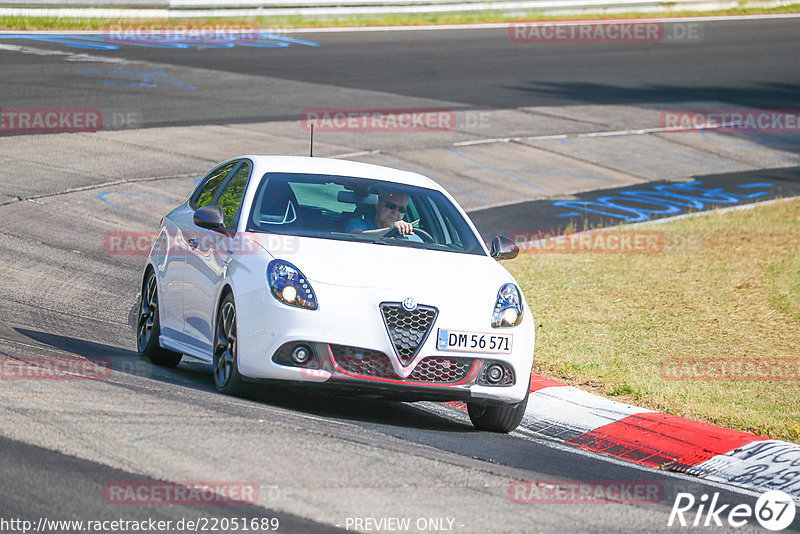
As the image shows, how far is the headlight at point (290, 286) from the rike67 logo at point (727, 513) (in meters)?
2.37

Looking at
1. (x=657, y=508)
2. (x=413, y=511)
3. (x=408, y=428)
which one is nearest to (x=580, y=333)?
(x=408, y=428)

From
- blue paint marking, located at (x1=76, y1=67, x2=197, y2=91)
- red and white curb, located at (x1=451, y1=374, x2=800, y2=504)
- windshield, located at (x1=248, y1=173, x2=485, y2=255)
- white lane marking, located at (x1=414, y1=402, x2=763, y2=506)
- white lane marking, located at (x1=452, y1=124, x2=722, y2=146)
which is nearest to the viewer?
white lane marking, located at (x1=414, y1=402, x2=763, y2=506)

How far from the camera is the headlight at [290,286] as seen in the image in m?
7.16

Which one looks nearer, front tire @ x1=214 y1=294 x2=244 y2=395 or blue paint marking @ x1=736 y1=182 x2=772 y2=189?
front tire @ x1=214 y1=294 x2=244 y2=395

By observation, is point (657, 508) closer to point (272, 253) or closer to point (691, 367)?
point (272, 253)

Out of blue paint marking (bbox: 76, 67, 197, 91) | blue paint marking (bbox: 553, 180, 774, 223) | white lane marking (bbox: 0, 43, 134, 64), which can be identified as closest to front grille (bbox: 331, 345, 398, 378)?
blue paint marking (bbox: 553, 180, 774, 223)

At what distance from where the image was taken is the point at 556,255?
15.4 metres

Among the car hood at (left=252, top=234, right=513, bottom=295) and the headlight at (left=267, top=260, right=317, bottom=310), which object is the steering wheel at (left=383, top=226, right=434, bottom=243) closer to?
the car hood at (left=252, top=234, right=513, bottom=295)

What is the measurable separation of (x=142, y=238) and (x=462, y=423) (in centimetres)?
704

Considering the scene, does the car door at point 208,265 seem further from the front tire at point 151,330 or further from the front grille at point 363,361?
the front grille at point 363,361

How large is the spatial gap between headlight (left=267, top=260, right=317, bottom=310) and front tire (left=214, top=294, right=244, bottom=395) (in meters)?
0.37

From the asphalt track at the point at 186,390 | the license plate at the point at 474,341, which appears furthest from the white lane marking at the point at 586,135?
the license plate at the point at 474,341

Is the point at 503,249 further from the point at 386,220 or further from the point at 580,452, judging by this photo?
the point at 580,452

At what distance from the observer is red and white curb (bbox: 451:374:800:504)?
7.40m
